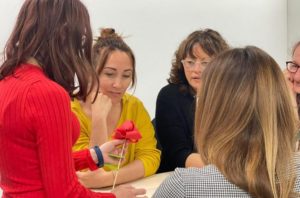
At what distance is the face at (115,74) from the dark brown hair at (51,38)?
0.75m

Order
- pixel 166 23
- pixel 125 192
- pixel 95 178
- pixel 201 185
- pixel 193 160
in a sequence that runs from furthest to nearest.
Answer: pixel 166 23
pixel 193 160
pixel 95 178
pixel 125 192
pixel 201 185

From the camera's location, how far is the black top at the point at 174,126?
1873 mm

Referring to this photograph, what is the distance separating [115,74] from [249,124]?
1.02 metres

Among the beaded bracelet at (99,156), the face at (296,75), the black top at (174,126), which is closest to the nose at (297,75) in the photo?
the face at (296,75)

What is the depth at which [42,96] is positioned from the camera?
0.95 metres

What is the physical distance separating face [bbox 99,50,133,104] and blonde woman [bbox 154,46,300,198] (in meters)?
0.90

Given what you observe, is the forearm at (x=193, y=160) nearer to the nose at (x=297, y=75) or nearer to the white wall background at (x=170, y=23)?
the nose at (x=297, y=75)

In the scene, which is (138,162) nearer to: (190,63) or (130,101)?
(130,101)

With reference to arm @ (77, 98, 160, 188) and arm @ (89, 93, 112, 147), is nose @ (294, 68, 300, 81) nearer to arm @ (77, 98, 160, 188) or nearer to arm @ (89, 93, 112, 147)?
arm @ (77, 98, 160, 188)

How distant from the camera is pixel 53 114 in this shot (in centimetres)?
95

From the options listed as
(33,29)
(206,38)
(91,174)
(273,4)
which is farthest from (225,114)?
(273,4)

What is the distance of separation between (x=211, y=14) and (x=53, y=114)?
225cm

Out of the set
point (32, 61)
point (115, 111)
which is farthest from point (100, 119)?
point (32, 61)

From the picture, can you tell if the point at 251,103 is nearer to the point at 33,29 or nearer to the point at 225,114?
the point at 225,114
